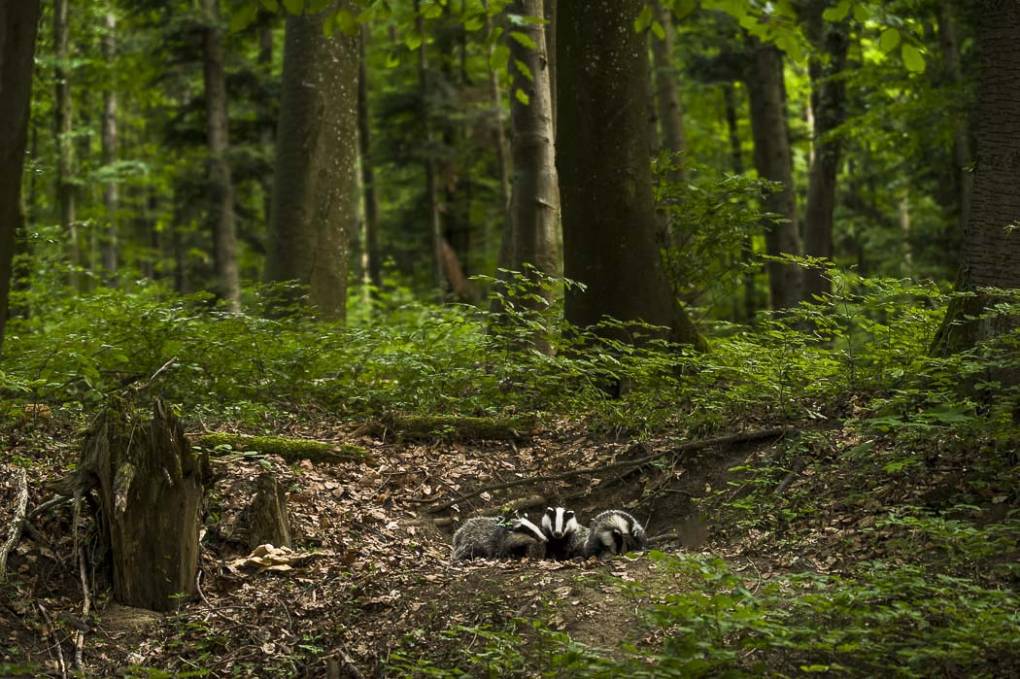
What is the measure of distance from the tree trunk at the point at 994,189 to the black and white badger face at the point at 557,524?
3.16 metres

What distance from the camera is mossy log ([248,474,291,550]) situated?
679 centimetres

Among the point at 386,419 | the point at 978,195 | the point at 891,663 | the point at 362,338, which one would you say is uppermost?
the point at 978,195

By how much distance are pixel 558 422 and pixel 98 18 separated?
2314 cm

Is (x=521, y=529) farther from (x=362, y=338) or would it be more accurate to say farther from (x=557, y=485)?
(x=362, y=338)

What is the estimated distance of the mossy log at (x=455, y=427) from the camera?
9.48m

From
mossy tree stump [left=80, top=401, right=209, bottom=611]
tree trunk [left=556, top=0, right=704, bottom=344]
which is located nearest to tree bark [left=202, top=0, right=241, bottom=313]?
tree trunk [left=556, top=0, right=704, bottom=344]

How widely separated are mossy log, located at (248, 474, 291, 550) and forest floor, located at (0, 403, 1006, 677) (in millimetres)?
118

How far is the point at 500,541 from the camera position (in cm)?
730

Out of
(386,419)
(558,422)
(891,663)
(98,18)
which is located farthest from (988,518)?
(98,18)

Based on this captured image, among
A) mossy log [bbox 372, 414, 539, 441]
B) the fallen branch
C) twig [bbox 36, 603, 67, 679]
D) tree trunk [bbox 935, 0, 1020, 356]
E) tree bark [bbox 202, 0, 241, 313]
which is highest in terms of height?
tree bark [bbox 202, 0, 241, 313]

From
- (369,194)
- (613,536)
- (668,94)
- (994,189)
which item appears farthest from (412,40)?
(369,194)

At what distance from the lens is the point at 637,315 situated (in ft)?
34.8

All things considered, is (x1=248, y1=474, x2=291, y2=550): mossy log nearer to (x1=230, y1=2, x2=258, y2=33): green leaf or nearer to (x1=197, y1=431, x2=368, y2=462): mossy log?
(x1=197, y1=431, x2=368, y2=462): mossy log

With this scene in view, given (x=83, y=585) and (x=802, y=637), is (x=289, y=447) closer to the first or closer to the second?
(x=83, y=585)
